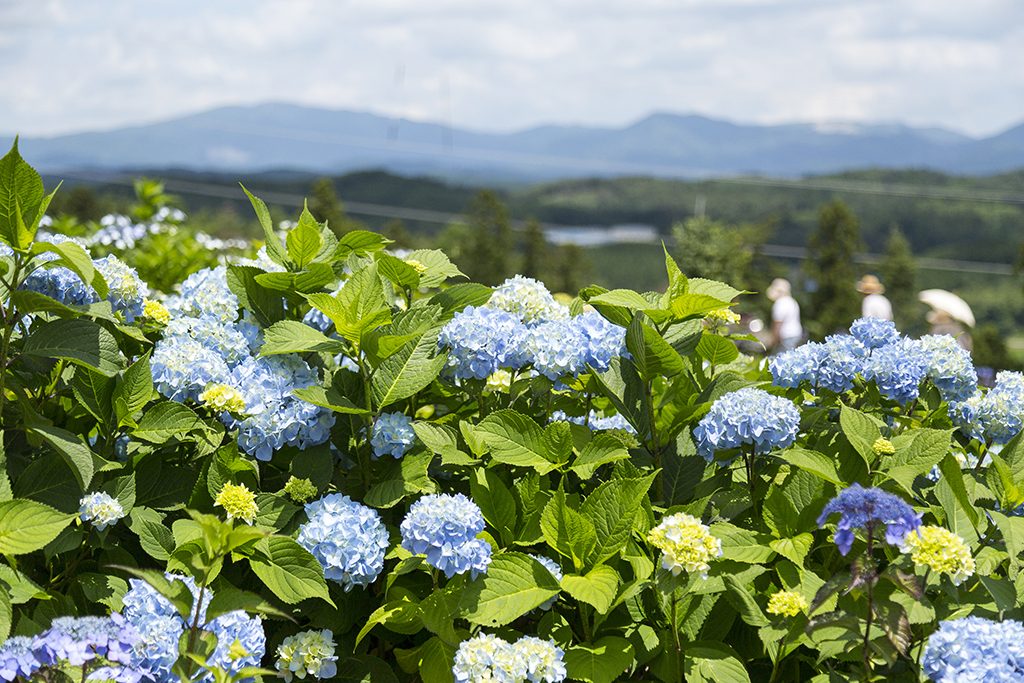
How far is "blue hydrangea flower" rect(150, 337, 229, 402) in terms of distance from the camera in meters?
1.65

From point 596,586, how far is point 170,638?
0.62m

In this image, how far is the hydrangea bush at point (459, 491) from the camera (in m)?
1.37

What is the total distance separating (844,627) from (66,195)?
21212 mm

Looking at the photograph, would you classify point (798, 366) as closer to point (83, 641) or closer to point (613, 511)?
point (613, 511)

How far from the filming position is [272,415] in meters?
1.61

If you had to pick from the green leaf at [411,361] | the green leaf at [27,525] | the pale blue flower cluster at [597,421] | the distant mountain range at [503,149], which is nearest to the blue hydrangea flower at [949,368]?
the pale blue flower cluster at [597,421]

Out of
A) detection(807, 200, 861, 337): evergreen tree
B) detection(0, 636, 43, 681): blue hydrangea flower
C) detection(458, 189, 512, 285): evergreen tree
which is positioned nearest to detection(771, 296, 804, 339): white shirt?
detection(0, 636, 43, 681): blue hydrangea flower

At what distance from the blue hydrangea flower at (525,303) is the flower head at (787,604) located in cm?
69

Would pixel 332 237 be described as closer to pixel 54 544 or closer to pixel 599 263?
pixel 54 544

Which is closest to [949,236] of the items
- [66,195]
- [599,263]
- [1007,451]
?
[599,263]

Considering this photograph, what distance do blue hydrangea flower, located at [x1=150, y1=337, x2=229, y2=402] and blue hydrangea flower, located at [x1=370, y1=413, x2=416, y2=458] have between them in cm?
29

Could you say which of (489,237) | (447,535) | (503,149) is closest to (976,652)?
(447,535)

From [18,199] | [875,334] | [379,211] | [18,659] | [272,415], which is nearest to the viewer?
[18,659]

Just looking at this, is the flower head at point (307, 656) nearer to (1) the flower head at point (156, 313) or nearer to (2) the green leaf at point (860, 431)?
(1) the flower head at point (156, 313)
